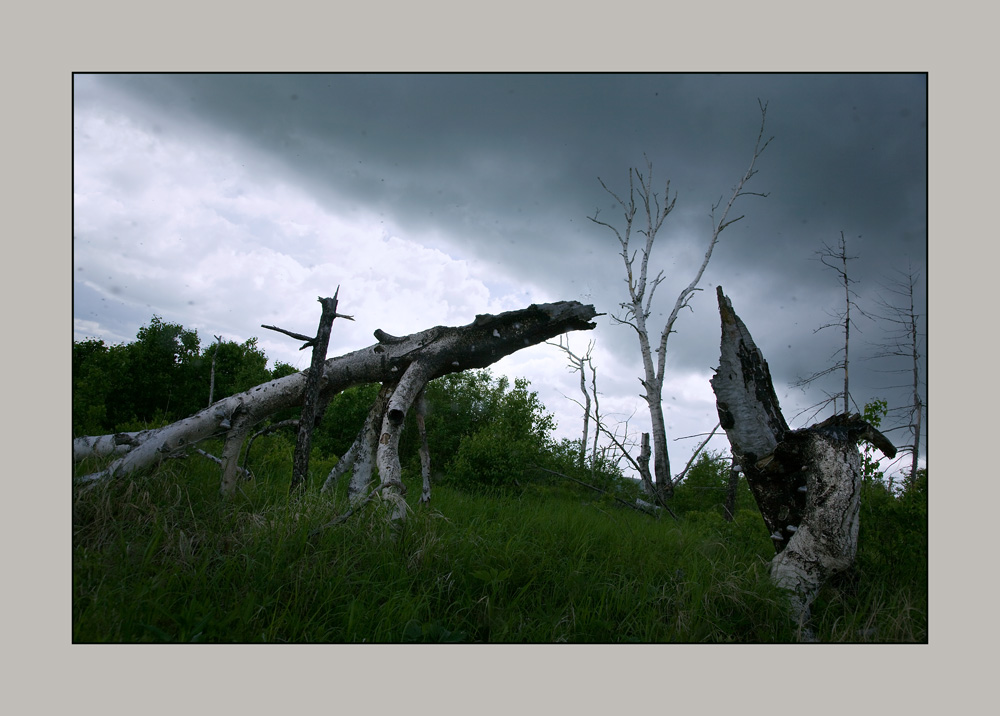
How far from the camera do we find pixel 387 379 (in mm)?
5711

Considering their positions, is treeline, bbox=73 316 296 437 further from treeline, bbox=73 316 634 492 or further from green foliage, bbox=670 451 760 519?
green foliage, bbox=670 451 760 519

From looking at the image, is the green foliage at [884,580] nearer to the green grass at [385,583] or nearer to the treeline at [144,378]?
the green grass at [385,583]

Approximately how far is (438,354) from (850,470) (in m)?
4.21

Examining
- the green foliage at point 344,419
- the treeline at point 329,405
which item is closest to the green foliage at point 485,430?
the treeline at point 329,405

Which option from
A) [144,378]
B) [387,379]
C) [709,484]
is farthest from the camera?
[709,484]

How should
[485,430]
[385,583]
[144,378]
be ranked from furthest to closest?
1. [485,430]
2. [144,378]
3. [385,583]

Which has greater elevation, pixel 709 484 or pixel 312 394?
pixel 312 394

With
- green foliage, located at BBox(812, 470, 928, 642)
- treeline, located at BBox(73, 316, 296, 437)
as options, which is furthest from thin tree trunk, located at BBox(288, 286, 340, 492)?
green foliage, located at BBox(812, 470, 928, 642)

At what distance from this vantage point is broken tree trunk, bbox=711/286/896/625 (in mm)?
3830

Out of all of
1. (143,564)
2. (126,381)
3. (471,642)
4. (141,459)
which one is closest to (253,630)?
(143,564)

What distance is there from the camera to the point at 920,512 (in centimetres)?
401

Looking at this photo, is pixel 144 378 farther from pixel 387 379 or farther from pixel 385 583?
pixel 385 583

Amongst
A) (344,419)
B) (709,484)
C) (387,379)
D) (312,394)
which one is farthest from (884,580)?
(344,419)

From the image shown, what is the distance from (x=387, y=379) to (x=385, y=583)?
9.42 feet
